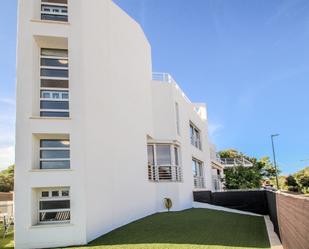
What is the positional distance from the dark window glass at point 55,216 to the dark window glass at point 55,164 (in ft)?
4.34

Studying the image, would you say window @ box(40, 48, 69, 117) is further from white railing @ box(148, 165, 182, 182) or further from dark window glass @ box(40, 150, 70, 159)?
white railing @ box(148, 165, 182, 182)

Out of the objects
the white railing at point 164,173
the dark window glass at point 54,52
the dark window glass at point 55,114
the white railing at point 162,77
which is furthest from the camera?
the white railing at point 162,77

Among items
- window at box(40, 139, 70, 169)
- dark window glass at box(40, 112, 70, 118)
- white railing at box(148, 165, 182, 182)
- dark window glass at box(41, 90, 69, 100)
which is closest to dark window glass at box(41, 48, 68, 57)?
dark window glass at box(41, 90, 69, 100)

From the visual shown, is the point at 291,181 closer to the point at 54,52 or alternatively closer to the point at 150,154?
the point at 150,154

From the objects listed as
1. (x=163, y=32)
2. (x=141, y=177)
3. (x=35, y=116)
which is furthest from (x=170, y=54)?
(x=35, y=116)

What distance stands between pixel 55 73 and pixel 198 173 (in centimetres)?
1511

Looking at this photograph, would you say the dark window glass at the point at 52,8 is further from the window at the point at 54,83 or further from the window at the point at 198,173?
the window at the point at 198,173

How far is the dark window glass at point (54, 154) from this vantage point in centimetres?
912

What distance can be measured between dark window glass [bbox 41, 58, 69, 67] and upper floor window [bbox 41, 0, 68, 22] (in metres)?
1.43

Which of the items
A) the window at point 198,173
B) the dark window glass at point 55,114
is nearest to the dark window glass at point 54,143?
the dark window glass at point 55,114

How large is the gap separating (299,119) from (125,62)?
186ft

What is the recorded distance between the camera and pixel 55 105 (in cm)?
950

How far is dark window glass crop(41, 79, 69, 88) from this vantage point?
376 inches

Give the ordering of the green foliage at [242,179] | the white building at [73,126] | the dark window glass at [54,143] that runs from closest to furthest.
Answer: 1. the white building at [73,126]
2. the dark window glass at [54,143]
3. the green foliage at [242,179]
